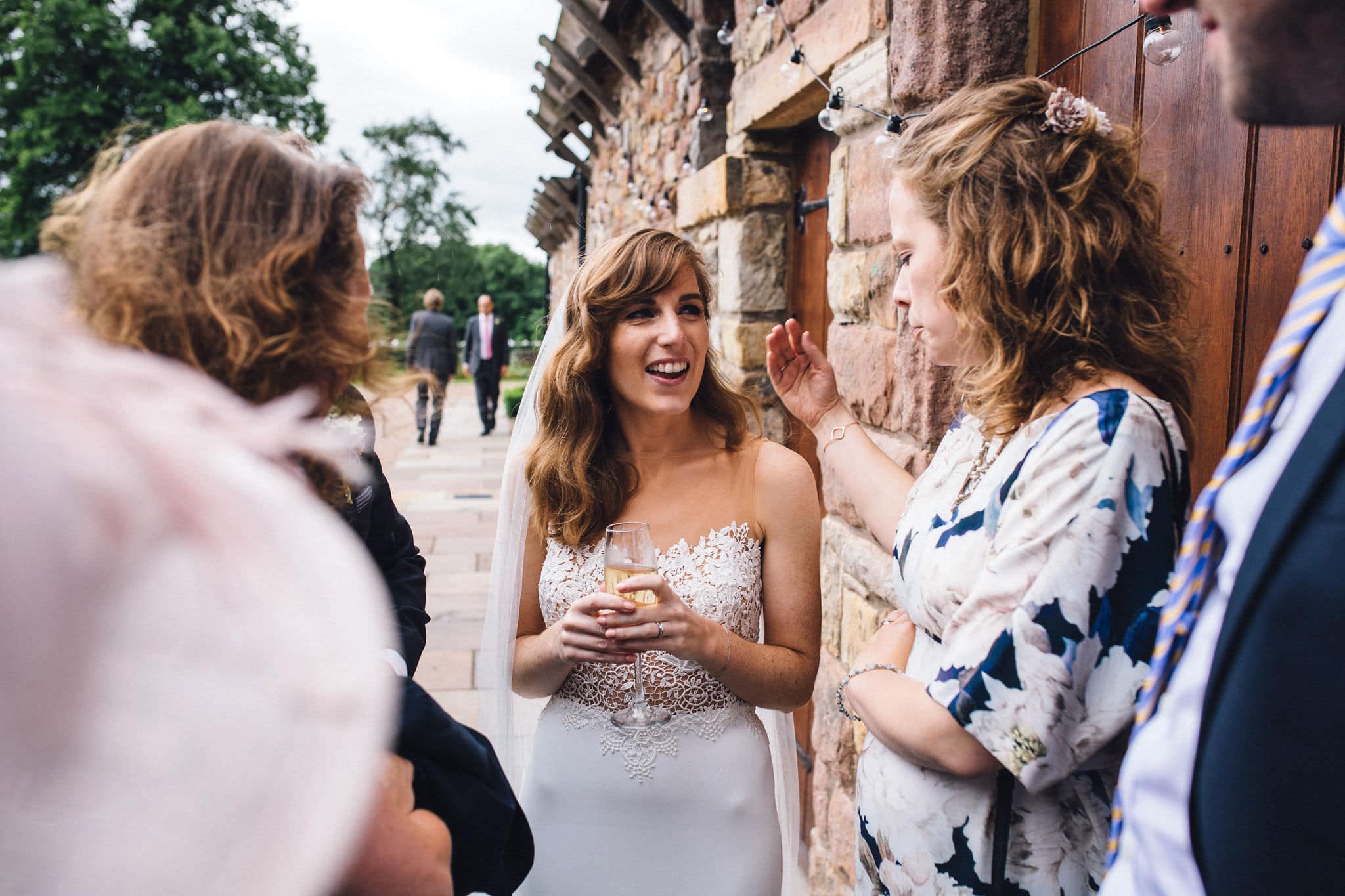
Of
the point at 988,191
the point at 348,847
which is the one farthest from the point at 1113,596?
the point at 348,847

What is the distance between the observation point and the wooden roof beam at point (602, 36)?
20.5ft

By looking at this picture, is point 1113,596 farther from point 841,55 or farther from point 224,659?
point 841,55

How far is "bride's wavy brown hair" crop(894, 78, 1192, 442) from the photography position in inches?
51.8

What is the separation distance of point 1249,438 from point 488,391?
44.4ft

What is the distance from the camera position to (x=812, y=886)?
9.20ft

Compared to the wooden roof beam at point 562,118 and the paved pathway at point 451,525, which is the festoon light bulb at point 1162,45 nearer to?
the paved pathway at point 451,525

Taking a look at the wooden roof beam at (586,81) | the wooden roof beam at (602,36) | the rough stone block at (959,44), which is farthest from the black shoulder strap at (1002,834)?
the wooden roof beam at (586,81)

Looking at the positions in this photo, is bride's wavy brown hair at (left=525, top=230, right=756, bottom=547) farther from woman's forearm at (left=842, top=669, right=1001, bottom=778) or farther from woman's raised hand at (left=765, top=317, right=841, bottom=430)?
woman's forearm at (left=842, top=669, right=1001, bottom=778)

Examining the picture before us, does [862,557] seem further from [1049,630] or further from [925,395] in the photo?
[1049,630]

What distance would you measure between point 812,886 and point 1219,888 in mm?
2304

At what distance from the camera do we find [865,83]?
2.38 m

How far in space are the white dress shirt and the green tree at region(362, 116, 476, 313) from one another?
37.8m

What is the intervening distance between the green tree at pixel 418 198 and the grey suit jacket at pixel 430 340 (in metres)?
26.2

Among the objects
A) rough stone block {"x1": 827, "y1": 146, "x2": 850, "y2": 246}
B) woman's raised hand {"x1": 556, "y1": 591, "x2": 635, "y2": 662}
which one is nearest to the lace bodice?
woman's raised hand {"x1": 556, "y1": 591, "x2": 635, "y2": 662}
